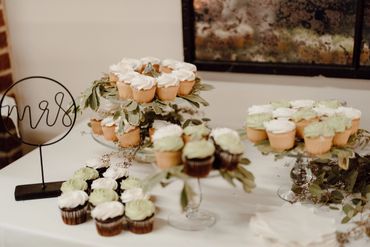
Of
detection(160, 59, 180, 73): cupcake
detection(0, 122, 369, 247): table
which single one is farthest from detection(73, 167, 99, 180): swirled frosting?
detection(160, 59, 180, 73): cupcake

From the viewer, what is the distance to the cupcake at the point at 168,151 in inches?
48.4

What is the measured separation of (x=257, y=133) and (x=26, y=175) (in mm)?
799

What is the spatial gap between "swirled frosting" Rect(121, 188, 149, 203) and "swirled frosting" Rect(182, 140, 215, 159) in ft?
0.81

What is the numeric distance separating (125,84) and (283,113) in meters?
0.49

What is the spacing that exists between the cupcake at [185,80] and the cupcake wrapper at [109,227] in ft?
1.67

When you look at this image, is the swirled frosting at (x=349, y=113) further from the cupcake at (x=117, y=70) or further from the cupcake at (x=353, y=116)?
the cupcake at (x=117, y=70)

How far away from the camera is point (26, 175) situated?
172cm

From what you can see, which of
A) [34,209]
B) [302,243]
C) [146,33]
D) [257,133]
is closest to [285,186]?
[257,133]

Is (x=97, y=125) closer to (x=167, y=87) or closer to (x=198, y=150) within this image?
(x=167, y=87)

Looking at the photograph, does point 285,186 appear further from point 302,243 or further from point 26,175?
point 26,175

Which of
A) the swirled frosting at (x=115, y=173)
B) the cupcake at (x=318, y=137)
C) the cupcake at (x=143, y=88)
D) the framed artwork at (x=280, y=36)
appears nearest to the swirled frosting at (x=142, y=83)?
the cupcake at (x=143, y=88)

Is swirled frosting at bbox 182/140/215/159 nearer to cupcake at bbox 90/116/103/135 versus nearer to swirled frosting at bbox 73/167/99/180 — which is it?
swirled frosting at bbox 73/167/99/180

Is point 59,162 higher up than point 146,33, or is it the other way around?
point 146,33

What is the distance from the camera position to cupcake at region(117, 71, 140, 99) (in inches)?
63.3
